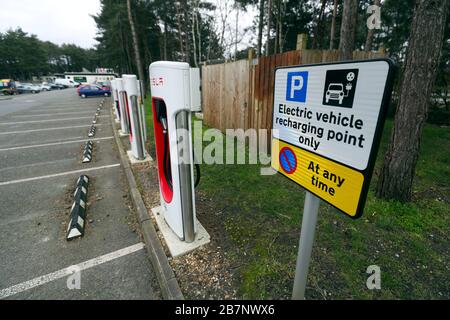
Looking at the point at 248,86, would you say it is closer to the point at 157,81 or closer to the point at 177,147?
the point at 157,81

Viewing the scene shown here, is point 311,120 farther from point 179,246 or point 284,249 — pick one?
point 179,246

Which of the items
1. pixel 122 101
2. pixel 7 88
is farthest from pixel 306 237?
pixel 7 88

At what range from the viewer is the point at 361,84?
1.04 meters

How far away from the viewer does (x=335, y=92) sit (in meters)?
1.17

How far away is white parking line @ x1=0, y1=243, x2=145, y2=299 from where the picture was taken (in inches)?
93.4

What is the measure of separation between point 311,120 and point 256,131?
4.59 meters

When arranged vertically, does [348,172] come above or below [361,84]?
below

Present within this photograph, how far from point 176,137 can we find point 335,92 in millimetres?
1590

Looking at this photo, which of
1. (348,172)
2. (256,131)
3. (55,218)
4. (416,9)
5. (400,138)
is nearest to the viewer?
(348,172)

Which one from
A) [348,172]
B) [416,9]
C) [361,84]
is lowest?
[348,172]

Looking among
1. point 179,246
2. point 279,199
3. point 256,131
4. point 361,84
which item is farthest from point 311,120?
point 256,131

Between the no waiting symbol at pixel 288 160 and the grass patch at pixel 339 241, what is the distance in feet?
4.25

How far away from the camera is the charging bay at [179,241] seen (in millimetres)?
2645

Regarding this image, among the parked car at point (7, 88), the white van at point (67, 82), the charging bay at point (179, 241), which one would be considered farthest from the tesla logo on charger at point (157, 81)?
the white van at point (67, 82)
